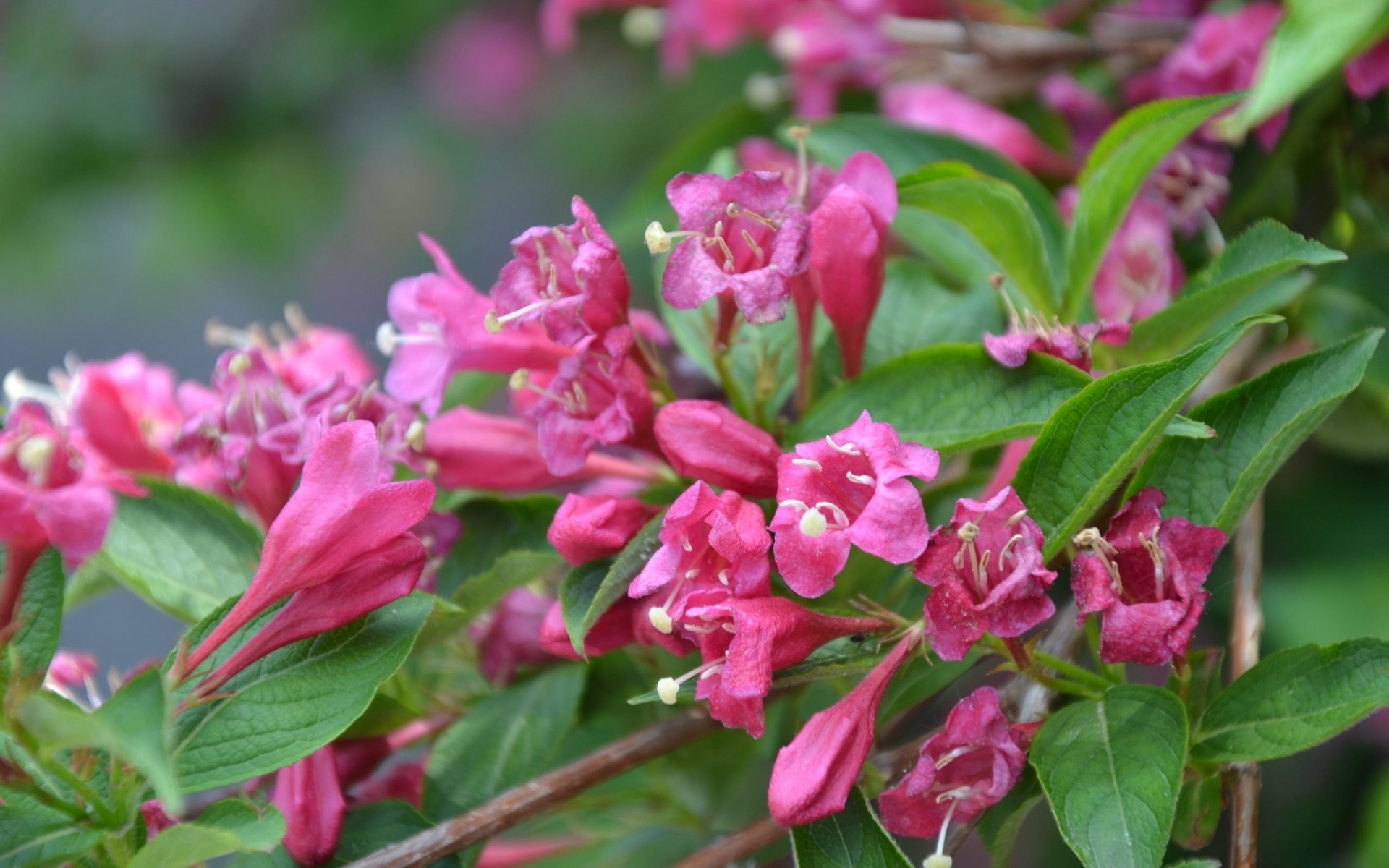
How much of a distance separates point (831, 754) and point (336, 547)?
29cm

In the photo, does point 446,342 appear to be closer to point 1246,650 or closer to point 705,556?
point 705,556

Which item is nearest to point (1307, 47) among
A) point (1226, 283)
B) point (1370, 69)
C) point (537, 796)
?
point (1370, 69)

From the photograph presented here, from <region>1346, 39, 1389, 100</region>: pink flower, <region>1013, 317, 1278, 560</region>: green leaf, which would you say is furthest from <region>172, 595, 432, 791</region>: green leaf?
<region>1346, 39, 1389, 100</region>: pink flower

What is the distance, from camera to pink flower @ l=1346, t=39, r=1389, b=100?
922 millimetres

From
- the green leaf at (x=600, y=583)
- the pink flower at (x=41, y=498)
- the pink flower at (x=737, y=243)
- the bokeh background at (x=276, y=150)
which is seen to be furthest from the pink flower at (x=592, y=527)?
the bokeh background at (x=276, y=150)

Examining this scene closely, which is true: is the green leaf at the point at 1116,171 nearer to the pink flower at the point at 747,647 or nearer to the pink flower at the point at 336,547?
the pink flower at the point at 747,647

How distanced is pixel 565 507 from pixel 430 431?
0.15 metres

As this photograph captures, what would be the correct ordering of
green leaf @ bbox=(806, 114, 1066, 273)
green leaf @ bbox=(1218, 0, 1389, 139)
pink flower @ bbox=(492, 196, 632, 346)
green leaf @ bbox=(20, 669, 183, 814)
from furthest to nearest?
green leaf @ bbox=(806, 114, 1066, 273), green leaf @ bbox=(1218, 0, 1389, 139), pink flower @ bbox=(492, 196, 632, 346), green leaf @ bbox=(20, 669, 183, 814)

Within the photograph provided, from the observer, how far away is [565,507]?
2.32 feet

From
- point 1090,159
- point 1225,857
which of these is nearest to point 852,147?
point 1090,159

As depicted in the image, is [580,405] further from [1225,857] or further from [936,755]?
[1225,857]

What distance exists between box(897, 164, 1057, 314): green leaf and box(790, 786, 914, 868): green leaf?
0.36 meters

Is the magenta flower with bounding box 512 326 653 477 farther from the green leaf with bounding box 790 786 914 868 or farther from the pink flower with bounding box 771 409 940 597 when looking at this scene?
the green leaf with bounding box 790 786 914 868

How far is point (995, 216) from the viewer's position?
81 cm
